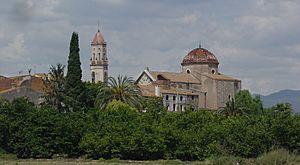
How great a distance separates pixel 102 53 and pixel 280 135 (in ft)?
363

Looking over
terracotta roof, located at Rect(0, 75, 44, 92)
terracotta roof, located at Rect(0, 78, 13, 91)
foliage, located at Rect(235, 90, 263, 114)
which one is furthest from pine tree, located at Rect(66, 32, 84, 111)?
foliage, located at Rect(235, 90, 263, 114)

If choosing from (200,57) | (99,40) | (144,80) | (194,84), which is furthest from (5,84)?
(99,40)

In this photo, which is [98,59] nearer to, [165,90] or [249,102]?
[165,90]

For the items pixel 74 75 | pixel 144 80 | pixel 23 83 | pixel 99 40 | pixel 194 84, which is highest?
pixel 99 40

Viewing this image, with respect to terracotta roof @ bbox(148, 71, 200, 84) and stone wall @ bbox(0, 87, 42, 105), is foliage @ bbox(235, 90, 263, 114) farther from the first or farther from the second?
stone wall @ bbox(0, 87, 42, 105)

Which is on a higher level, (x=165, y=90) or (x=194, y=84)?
(x=194, y=84)

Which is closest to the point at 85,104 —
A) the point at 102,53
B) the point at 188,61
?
the point at 188,61

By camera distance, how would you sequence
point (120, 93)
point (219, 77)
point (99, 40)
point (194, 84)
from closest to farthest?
point (120, 93)
point (194, 84)
point (219, 77)
point (99, 40)

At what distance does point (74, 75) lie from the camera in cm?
8294

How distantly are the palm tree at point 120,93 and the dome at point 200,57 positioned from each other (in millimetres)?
62384

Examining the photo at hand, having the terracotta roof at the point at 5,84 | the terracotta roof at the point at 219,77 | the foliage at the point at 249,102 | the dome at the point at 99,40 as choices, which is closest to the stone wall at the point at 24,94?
the terracotta roof at the point at 5,84

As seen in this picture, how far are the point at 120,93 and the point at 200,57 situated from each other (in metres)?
66.0

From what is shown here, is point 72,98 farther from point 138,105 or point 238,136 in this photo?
point 238,136

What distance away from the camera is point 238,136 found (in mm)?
53969
